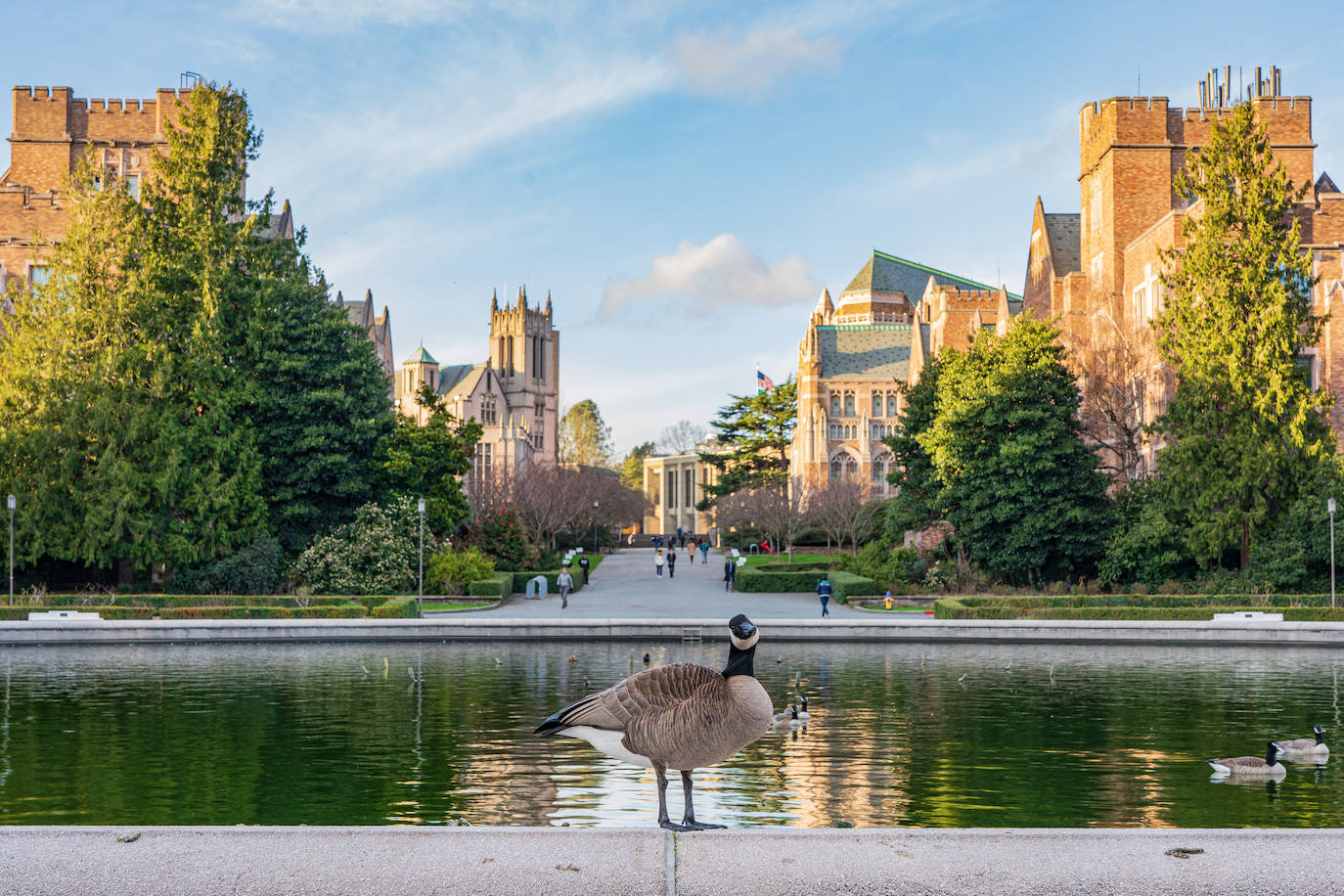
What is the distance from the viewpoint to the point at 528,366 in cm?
14162

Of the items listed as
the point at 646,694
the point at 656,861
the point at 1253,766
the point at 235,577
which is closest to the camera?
the point at 656,861

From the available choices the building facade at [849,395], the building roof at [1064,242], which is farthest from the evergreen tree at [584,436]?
the building roof at [1064,242]

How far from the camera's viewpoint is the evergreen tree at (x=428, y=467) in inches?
1569

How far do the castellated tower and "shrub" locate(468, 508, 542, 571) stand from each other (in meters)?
90.7

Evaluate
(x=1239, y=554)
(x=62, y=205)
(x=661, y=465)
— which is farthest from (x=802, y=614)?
(x=661, y=465)

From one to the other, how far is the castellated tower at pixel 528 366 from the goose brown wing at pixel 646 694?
130881 millimetres

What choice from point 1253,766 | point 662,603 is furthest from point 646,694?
point 662,603

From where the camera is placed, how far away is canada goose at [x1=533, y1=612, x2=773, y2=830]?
827 cm

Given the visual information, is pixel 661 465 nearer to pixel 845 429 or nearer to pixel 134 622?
pixel 845 429

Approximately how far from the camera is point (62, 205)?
43.3m

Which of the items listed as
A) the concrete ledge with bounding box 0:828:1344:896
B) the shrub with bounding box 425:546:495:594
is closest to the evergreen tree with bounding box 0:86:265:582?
the shrub with bounding box 425:546:495:594

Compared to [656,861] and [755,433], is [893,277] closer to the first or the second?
[755,433]

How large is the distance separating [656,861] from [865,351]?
11008cm

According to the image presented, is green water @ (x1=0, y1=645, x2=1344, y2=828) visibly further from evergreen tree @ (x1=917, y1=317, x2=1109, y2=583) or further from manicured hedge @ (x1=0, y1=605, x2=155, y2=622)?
evergreen tree @ (x1=917, y1=317, x2=1109, y2=583)
